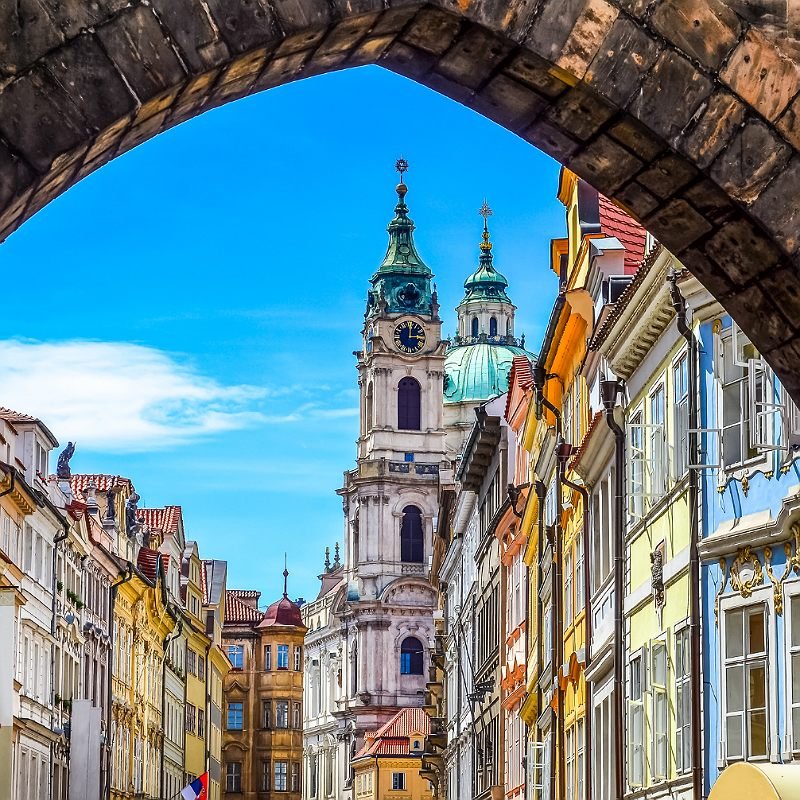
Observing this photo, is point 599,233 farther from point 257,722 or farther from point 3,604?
point 257,722

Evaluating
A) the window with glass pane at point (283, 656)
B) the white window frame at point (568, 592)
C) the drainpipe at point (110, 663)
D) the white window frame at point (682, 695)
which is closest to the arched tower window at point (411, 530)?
the window with glass pane at point (283, 656)

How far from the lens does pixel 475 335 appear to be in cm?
14425

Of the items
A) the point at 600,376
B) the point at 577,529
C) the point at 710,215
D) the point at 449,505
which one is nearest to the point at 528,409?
the point at 577,529

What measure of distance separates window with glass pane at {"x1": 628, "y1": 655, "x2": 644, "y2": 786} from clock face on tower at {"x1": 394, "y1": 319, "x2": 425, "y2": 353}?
97719 mm

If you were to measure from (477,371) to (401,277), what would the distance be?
1463 cm

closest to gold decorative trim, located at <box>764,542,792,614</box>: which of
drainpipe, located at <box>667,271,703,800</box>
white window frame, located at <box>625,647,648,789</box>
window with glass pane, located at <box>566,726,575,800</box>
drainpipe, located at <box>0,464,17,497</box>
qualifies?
drainpipe, located at <box>667,271,703,800</box>

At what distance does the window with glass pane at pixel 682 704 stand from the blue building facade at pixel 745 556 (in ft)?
2.45

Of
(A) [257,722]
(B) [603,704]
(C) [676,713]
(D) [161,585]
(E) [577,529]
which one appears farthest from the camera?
(A) [257,722]

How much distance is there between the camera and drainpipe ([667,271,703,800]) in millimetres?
17956

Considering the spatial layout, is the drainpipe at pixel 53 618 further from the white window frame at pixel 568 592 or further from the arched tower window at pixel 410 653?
the arched tower window at pixel 410 653

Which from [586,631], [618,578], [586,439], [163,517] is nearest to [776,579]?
[618,578]

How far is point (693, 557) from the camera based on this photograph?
59.8 ft

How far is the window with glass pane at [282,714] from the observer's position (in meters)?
131

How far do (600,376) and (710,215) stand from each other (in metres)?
20.0
